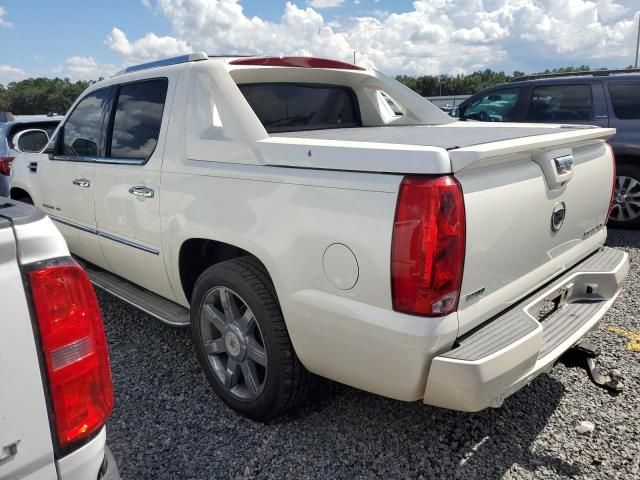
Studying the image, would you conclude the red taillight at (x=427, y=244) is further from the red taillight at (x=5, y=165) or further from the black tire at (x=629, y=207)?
the red taillight at (x=5, y=165)

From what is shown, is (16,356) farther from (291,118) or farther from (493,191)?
(291,118)

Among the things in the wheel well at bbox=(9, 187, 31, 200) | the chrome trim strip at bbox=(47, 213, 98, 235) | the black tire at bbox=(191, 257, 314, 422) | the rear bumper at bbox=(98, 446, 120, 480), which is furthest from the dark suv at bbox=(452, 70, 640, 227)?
the rear bumper at bbox=(98, 446, 120, 480)

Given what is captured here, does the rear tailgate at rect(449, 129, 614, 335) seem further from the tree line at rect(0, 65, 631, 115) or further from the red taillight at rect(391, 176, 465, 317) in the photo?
the tree line at rect(0, 65, 631, 115)

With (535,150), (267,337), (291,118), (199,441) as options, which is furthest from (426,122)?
(199,441)

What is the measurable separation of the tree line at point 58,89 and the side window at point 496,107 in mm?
38355

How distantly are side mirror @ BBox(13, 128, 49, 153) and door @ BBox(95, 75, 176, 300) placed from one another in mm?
1845

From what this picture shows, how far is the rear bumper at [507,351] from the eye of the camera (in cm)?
191

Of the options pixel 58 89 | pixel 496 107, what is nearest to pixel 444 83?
pixel 58 89

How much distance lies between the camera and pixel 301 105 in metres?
3.59

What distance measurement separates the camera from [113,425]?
2770 mm

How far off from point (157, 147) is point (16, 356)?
2152 mm

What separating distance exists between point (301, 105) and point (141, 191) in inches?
48.3

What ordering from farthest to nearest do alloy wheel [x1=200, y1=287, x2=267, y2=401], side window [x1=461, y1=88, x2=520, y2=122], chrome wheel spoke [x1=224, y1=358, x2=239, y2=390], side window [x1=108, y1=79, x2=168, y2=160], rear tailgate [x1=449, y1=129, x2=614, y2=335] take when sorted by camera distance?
side window [x1=461, y1=88, x2=520, y2=122], side window [x1=108, y1=79, x2=168, y2=160], chrome wheel spoke [x1=224, y1=358, x2=239, y2=390], alloy wheel [x1=200, y1=287, x2=267, y2=401], rear tailgate [x1=449, y1=129, x2=614, y2=335]

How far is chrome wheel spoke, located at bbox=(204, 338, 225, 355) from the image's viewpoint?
9.45 ft
